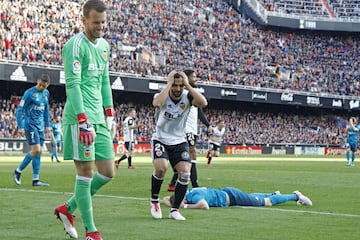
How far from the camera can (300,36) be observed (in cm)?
7031

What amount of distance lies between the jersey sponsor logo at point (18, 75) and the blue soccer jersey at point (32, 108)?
26.4 meters

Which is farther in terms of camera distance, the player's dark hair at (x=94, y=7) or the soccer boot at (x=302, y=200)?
the soccer boot at (x=302, y=200)

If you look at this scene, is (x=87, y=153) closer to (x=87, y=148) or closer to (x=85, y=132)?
(x=87, y=148)

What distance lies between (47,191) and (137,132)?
121ft

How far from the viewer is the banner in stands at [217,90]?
42.3 metres

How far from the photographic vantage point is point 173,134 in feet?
34.4

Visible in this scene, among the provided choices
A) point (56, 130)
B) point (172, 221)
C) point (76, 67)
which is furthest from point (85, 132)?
point (56, 130)

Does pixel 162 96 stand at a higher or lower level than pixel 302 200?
higher

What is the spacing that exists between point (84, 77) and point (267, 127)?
5615cm

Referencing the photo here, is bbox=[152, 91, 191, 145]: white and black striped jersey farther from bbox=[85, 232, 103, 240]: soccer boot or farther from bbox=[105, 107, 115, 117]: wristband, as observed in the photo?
bbox=[85, 232, 103, 240]: soccer boot

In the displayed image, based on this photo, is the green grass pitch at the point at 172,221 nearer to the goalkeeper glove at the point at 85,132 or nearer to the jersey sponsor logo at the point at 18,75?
the goalkeeper glove at the point at 85,132

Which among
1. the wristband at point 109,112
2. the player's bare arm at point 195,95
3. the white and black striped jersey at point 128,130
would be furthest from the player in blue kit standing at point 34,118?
the white and black striped jersey at point 128,130

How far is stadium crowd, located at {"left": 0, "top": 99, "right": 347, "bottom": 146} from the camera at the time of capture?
53778 mm

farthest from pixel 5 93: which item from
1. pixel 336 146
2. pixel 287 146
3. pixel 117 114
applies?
pixel 336 146
